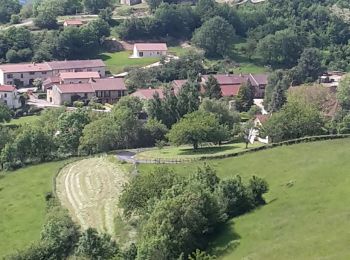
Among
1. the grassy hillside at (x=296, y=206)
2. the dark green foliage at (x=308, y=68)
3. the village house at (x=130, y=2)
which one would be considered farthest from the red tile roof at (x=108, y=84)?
the village house at (x=130, y=2)

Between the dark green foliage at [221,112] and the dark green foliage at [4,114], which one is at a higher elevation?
the dark green foliage at [221,112]

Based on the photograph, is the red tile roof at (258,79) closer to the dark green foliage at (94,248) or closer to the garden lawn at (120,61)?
the garden lawn at (120,61)

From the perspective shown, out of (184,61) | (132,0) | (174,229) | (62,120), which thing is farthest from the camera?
(132,0)

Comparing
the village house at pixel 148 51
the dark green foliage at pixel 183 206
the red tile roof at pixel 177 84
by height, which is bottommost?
the red tile roof at pixel 177 84

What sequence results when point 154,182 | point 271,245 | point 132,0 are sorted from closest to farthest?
1. point 271,245
2. point 154,182
3. point 132,0

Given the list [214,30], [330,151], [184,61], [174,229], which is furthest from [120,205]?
[214,30]

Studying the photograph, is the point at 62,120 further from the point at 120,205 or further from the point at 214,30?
the point at 214,30

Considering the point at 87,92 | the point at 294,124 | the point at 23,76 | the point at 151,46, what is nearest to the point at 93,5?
the point at 151,46

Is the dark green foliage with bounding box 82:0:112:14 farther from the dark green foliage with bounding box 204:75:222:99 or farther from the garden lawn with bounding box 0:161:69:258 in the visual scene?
the garden lawn with bounding box 0:161:69:258
